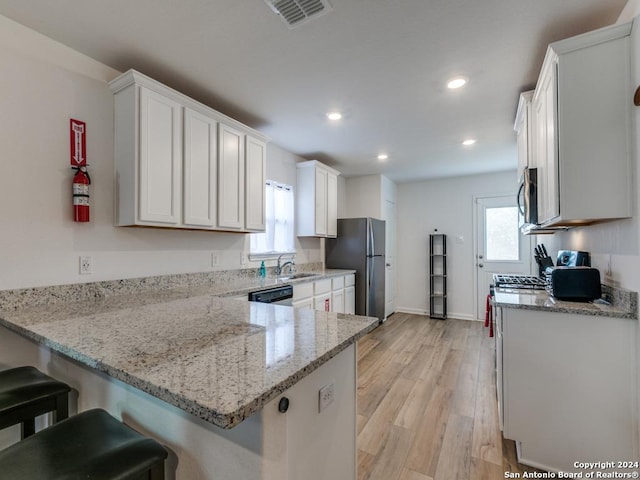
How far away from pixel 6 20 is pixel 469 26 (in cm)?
258

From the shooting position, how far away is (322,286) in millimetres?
3586

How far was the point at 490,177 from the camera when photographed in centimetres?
502

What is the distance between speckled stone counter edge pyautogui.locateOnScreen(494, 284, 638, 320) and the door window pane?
133 inches

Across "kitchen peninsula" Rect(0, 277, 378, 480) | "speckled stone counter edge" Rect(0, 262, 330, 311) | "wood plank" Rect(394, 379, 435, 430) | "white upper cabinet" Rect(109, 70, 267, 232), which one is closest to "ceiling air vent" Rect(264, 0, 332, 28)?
"white upper cabinet" Rect(109, 70, 267, 232)

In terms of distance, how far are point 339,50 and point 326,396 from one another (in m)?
1.96

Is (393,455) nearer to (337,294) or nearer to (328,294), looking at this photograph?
(328,294)

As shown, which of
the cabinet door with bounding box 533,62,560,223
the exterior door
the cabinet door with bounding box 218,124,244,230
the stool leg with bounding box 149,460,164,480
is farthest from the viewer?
the exterior door

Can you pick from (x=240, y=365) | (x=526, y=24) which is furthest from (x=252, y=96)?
(x=240, y=365)

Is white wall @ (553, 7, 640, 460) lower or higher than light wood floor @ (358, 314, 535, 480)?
higher

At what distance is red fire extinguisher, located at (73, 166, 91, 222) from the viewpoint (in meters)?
1.86

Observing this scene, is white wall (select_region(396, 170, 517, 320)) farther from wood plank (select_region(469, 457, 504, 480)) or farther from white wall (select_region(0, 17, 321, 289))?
white wall (select_region(0, 17, 321, 289))

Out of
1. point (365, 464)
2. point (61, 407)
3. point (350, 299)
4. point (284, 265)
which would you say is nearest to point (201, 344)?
point (61, 407)

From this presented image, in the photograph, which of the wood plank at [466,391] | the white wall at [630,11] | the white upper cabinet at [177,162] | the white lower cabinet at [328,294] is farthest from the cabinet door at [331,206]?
the white wall at [630,11]

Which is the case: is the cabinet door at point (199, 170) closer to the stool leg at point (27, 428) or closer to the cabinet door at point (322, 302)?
the stool leg at point (27, 428)
